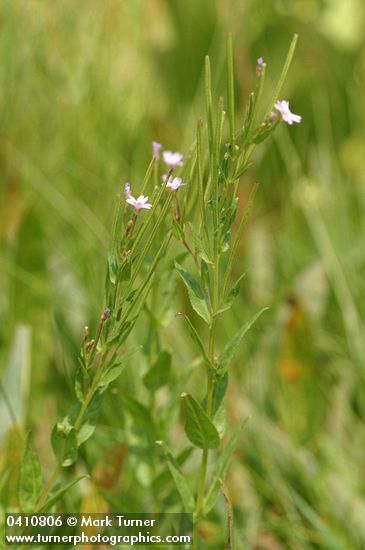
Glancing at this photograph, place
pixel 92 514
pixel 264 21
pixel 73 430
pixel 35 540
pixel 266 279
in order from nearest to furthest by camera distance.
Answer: pixel 73 430 → pixel 35 540 → pixel 92 514 → pixel 266 279 → pixel 264 21

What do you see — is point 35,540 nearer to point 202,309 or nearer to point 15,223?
point 202,309

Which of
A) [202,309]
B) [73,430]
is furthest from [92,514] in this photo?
[202,309]

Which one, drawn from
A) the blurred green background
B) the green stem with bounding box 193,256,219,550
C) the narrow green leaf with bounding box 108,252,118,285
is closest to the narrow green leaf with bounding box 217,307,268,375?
the green stem with bounding box 193,256,219,550

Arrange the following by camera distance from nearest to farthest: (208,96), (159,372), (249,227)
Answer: (208,96) → (159,372) → (249,227)

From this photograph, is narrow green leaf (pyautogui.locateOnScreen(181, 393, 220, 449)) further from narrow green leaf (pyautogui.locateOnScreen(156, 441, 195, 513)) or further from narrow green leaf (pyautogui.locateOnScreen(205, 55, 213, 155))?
narrow green leaf (pyautogui.locateOnScreen(205, 55, 213, 155))

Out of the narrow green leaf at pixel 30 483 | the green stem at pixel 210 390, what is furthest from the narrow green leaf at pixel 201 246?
the narrow green leaf at pixel 30 483

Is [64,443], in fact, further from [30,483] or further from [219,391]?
[219,391]

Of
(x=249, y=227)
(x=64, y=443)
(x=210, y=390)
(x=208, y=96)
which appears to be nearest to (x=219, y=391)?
(x=210, y=390)
